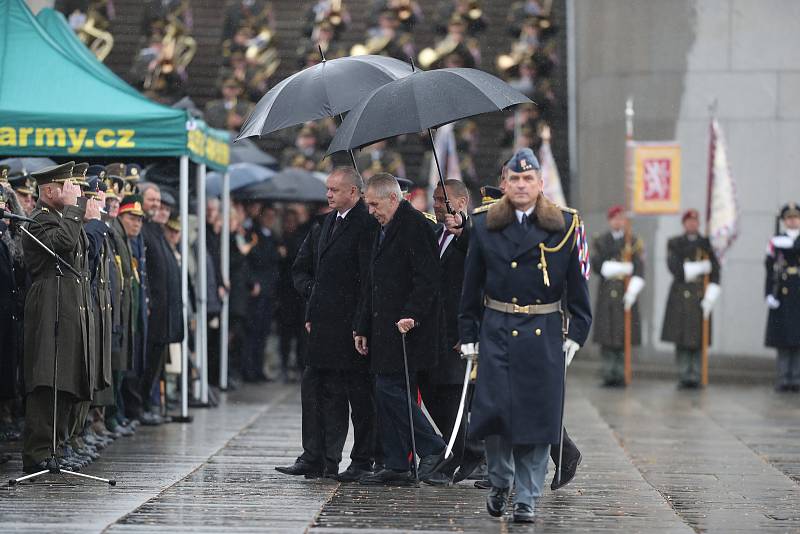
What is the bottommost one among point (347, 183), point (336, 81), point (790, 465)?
point (790, 465)

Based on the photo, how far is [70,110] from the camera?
41.1ft

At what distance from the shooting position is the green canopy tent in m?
12.4

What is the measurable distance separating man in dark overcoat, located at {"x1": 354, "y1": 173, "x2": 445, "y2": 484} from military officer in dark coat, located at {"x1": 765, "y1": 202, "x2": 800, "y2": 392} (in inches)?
A: 376

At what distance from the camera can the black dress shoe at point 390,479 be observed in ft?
32.6

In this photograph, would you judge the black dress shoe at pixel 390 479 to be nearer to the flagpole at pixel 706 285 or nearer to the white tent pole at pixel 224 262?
the white tent pole at pixel 224 262

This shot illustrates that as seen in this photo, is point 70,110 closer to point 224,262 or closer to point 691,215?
point 224,262

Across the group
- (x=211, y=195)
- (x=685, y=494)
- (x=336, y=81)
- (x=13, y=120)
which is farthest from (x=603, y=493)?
(x=211, y=195)

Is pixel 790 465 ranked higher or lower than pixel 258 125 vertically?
lower

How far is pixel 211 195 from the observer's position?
58.9 feet

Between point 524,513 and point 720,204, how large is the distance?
37.9ft

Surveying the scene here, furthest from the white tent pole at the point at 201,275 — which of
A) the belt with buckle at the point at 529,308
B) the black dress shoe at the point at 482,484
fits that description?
the belt with buckle at the point at 529,308

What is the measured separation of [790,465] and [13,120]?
20.9 feet

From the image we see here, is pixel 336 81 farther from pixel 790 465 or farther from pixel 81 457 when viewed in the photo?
pixel 790 465

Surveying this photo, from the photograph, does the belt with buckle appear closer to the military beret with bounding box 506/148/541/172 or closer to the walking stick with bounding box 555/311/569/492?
the walking stick with bounding box 555/311/569/492
